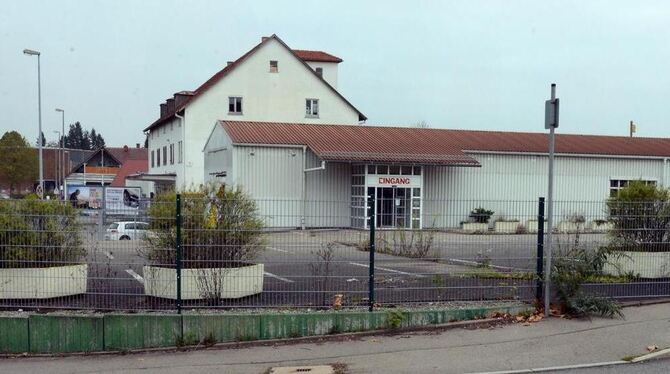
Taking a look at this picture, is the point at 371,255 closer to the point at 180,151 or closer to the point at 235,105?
the point at 235,105

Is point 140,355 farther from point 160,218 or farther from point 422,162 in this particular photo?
point 422,162

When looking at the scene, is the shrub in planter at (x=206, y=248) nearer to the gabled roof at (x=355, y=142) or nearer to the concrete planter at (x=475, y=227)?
the concrete planter at (x=475, y=227)

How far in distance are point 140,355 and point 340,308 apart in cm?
276

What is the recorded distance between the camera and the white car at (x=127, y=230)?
8.97 meters

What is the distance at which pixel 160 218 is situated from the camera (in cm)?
909

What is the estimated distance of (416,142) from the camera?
3394 centimetres

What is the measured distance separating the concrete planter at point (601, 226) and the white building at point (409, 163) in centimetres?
1794

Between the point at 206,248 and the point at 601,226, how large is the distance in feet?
21.7

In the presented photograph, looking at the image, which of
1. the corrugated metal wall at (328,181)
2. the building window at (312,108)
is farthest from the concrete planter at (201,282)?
the building window at (312,108)

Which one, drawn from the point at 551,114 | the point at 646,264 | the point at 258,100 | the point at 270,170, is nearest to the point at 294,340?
the point at 551,114

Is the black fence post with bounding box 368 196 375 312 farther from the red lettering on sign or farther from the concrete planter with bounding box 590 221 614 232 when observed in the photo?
the red lettering on sign

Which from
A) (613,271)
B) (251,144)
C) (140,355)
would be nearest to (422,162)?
(251,144)

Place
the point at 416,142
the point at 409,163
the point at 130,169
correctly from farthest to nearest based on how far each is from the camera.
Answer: the point at 130,169
the point at 416,142
the point at 409,163

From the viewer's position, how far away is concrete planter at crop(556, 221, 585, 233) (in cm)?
998
